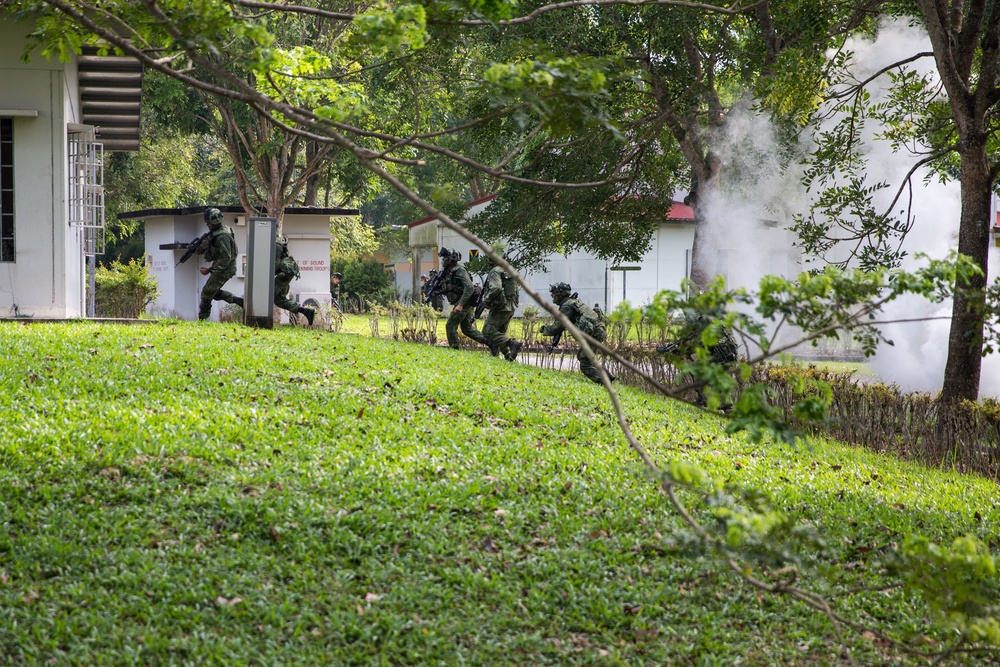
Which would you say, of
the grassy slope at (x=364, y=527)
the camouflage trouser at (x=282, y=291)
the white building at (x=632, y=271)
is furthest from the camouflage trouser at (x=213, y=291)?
the white building at (x=632, y=271)

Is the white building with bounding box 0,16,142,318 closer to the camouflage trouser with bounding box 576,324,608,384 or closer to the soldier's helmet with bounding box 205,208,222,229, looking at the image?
the soldier's helmet with bounding box 205,208,222,229

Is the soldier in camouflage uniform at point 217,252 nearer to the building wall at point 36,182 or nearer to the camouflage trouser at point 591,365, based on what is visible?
the building wall at point 36,182

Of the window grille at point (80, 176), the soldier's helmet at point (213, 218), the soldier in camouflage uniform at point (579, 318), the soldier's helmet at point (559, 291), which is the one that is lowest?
the soldier in camouflage uniform at point (579, 318)

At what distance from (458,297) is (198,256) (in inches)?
365

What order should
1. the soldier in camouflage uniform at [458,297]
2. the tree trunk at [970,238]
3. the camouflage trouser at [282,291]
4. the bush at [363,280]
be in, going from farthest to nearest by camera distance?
the bush at [363,280]
the soldier in camouflage uniform at [458,297]
the camouflage trouser at [282,291]
the tree trunk at [970,238]

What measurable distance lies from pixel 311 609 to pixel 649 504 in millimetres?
2737

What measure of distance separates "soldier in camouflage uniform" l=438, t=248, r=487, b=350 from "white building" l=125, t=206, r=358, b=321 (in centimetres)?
698

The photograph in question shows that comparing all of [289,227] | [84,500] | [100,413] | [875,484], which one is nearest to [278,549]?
[84,500]

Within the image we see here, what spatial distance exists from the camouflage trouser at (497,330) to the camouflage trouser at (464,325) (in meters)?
0.35

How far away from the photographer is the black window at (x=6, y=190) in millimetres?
13359

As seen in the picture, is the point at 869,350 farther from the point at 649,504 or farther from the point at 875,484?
the point at 875,484

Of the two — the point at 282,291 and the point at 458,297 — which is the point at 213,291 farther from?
the point at 458,297

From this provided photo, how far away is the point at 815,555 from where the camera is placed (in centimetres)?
600

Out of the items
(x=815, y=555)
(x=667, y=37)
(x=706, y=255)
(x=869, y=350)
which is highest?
(x=667, y=37)
